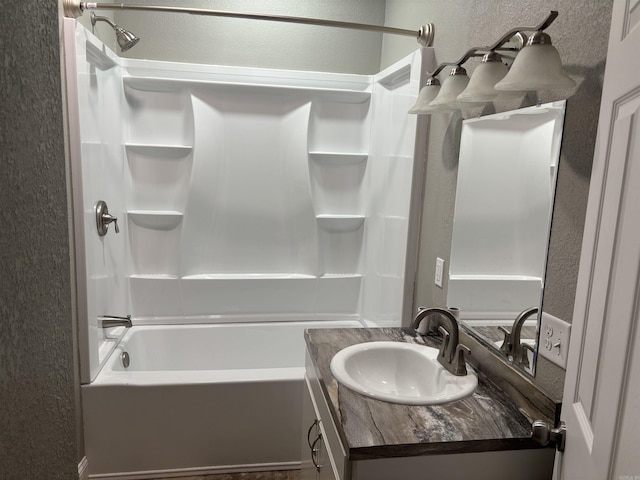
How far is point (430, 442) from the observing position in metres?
1.16

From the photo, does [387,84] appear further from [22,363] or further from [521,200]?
[22,363]

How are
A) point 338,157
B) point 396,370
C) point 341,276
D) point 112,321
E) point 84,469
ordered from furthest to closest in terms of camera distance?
point 341,276
point 338,157
point 112,321
point 84,469
point 396,370

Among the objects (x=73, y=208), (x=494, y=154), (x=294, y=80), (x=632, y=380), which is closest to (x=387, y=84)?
(x=294, y=80)

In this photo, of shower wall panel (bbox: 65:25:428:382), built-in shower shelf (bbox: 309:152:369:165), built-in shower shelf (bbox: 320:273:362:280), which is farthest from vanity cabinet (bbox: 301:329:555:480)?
built-in shower shelf (bbox: 309:152:369:165)

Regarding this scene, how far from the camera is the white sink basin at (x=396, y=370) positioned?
60.4 inches

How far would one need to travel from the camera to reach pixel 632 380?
0.71m

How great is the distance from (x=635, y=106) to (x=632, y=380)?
1.45 feet

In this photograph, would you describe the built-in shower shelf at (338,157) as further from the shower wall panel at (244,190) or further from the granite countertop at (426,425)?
the granite countertop at (426,425)

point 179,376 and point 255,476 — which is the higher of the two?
point 179,376

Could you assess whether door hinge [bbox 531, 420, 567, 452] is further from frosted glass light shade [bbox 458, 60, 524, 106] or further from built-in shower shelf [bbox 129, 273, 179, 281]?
built-in shower shelf [bbox 129, 273, 179, 281]

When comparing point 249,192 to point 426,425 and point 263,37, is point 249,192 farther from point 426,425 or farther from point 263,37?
point 426,425

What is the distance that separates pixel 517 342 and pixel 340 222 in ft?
6.19

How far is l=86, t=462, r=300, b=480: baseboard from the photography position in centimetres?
223

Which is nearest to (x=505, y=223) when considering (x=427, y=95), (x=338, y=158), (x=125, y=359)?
(x=427, y=95)
